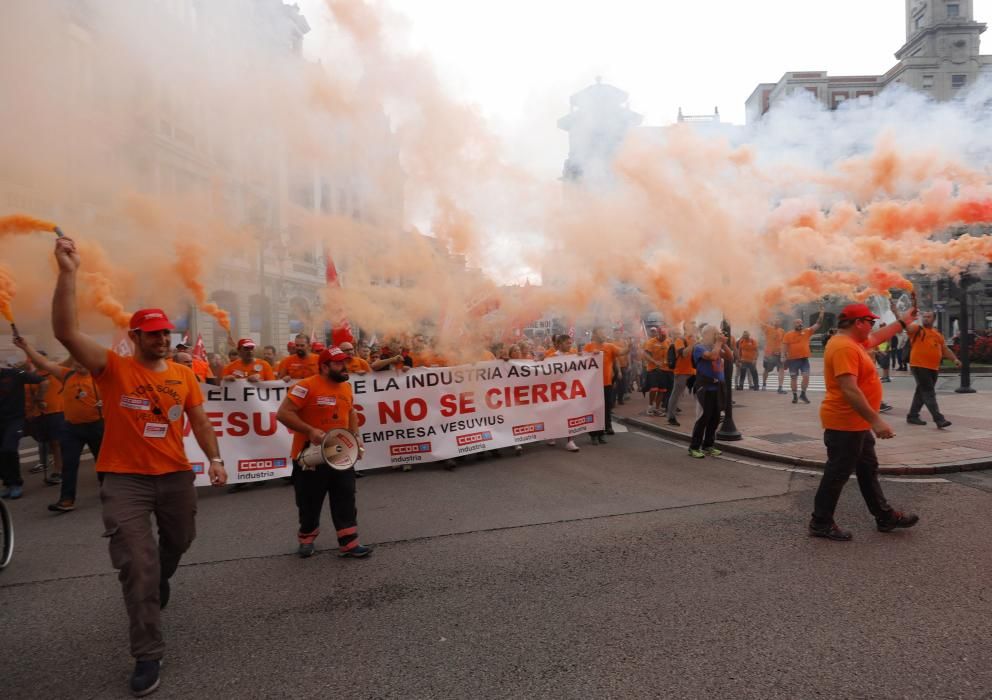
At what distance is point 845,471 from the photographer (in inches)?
175

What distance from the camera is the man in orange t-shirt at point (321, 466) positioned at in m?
4.36

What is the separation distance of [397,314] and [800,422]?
7066 millimetres

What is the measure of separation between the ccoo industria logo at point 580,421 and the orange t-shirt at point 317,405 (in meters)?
4.99

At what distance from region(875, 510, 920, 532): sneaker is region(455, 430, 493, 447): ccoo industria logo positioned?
472cm

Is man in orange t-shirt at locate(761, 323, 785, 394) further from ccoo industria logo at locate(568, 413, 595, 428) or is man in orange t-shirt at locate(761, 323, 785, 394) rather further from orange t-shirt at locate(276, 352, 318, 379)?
→ orange t-shirt at locate(276, 352, 318, 379)

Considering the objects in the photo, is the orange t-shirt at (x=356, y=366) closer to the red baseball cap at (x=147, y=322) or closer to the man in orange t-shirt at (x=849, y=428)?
the red baseball cap at (x=147, y=322)

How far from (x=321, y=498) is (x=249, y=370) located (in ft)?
11.9

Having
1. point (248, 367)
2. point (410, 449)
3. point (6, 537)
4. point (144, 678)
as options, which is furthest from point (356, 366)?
point (144, 678)

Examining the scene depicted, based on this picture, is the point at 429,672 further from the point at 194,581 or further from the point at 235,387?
the point at 235,387

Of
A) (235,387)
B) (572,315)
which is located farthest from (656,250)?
(235,387)

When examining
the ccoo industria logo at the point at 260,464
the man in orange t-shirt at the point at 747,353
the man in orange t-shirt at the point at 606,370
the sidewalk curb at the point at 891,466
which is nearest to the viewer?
the sidewalk curb at the point at 891,466

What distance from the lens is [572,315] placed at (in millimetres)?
10633

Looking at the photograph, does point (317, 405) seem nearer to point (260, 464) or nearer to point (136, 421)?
point (136, 421)

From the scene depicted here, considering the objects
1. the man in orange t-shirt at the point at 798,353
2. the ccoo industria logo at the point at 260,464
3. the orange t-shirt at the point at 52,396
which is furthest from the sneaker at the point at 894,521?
the orange t-shirt at the point at 52,396
